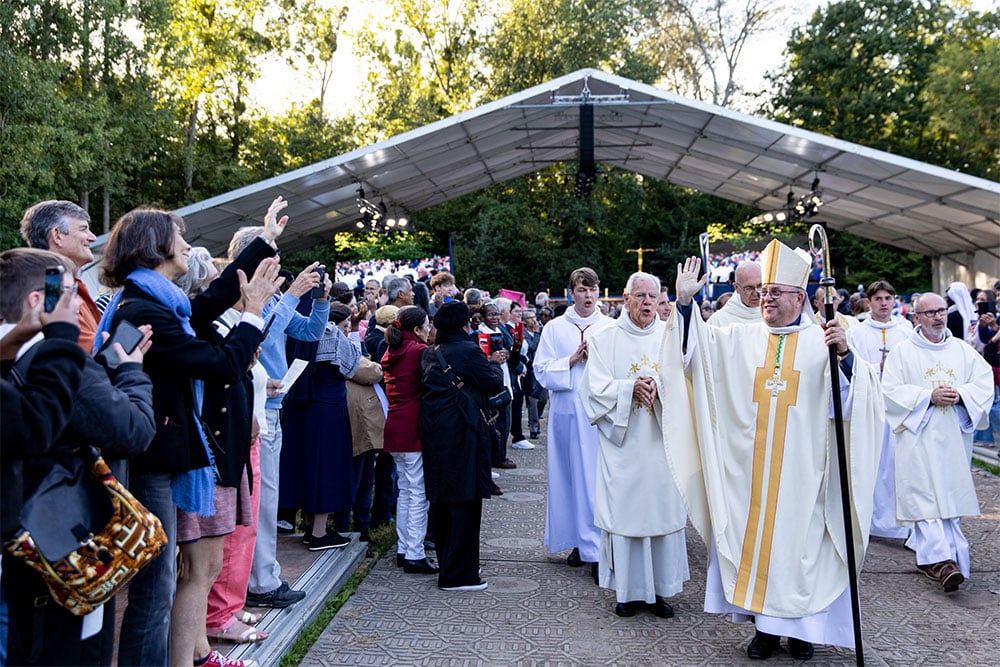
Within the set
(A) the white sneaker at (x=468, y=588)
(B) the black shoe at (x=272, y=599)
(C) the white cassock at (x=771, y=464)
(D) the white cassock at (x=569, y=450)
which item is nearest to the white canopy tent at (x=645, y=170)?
(D) the white cassock at (x=569, y=450)

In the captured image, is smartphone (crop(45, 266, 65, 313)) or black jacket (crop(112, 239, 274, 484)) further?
black jacket (crop(112, 239, 274, 484))

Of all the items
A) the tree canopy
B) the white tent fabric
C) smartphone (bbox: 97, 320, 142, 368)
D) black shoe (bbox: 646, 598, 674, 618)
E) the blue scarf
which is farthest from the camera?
the tree canopy

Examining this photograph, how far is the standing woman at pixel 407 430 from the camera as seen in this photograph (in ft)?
20.8

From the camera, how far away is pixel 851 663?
468cm

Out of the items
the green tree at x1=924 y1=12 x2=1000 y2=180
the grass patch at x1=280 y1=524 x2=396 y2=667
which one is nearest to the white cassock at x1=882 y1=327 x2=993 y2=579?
the grass patch at x1=280 y1=524 x2=396 y2=667

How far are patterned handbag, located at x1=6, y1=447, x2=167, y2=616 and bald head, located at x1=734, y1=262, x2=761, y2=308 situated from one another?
4.96m

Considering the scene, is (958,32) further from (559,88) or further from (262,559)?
(262,559)

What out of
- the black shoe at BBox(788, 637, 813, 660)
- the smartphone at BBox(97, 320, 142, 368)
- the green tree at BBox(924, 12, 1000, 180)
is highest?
the green tree at BBox(924, 12, 1000, 180)

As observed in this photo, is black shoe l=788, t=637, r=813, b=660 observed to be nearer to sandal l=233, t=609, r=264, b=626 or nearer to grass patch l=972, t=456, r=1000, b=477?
sandal l=233, t=609, r=264, b=626

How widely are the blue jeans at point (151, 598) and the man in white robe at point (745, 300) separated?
4.46 meters

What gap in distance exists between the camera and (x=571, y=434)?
6965mm

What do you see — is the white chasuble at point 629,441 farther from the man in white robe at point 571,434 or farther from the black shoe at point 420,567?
the black shoe at point 420,567

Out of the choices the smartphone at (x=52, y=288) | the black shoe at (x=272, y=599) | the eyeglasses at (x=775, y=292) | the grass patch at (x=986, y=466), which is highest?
the eyeglasses at (x=775, y=292)

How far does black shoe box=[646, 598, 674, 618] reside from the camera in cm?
548
